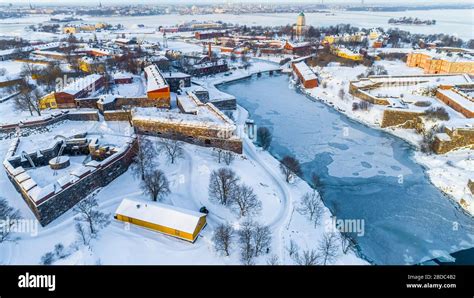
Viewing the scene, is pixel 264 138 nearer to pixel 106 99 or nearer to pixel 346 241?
pixel 346 241

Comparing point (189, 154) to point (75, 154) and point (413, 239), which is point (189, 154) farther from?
point (413, 239)

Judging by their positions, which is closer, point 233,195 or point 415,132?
point 233,195

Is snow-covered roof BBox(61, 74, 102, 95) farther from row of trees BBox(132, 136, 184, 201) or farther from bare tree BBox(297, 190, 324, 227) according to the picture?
bare tree BBox(297, 190, 324, 227)

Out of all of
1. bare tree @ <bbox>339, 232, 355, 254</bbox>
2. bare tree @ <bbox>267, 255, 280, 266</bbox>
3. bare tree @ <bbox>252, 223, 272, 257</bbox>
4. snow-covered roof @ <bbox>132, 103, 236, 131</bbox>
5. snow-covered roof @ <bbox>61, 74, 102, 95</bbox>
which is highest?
snow-covered roof @ <bbox>61, 74, 102, 95</bbox>

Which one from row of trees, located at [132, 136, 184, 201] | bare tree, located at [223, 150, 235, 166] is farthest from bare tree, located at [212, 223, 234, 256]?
bare tree, located at [223, 150, 235, 166]

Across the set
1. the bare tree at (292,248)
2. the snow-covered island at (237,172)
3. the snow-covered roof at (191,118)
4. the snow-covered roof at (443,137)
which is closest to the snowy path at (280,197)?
the snow-covered island at (237,172)

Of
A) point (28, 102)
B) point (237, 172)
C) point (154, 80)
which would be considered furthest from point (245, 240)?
point (28, 102)

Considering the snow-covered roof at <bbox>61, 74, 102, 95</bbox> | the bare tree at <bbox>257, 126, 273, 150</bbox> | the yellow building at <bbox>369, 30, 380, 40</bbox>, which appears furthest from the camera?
the yellow building at <bbox>369, 30, 380, 40</bbox>

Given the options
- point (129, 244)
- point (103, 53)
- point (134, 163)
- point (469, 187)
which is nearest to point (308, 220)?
point (129, 244)
